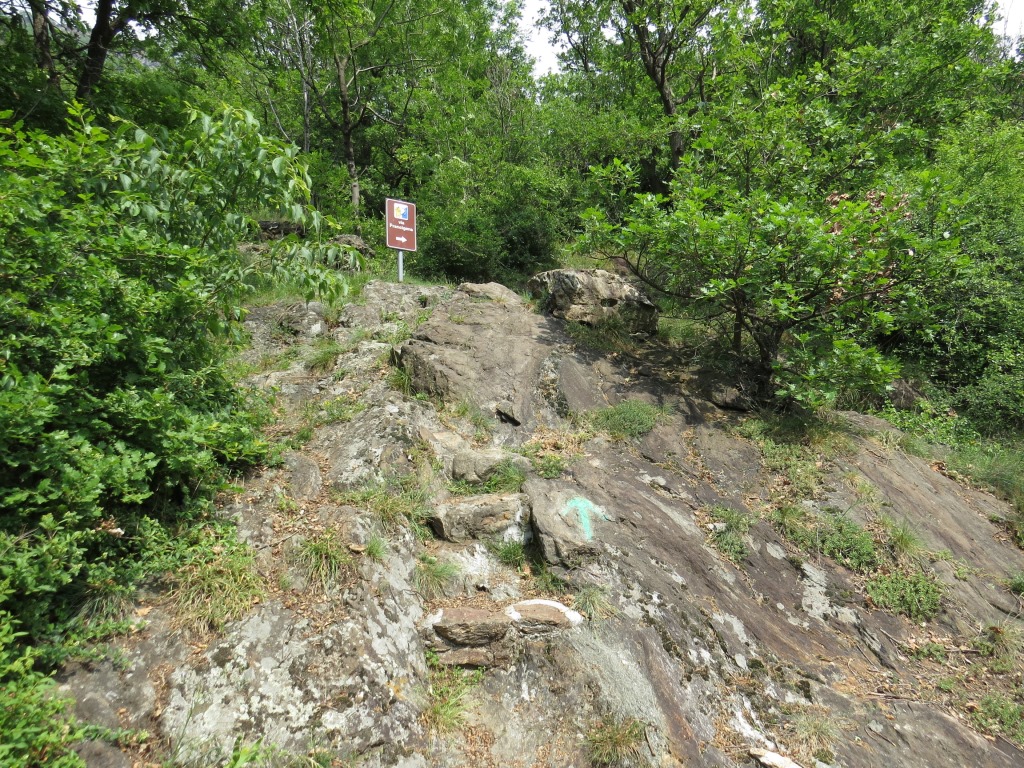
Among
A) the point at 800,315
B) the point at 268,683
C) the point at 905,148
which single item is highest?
the point at 905,148

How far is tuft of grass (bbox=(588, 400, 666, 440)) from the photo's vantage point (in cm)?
643

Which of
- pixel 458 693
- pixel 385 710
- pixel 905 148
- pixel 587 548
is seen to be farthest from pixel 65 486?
pixel 905 148

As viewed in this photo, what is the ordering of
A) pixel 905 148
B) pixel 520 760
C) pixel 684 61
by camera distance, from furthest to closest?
pixel 684 61
pixel 905 148
pixel 520 760

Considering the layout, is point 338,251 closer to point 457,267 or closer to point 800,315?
point 800,315

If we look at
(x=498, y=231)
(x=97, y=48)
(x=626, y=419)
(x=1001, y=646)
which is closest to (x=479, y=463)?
(x=626, y=419)

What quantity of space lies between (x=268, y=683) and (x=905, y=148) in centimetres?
1345

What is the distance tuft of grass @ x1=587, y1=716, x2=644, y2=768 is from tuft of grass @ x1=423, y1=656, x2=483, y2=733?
34.5 inches

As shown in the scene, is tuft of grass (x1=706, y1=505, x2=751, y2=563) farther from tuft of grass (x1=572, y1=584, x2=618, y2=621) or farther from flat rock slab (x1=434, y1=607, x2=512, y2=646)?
flat rock slab (x1=434, y1=607, x2=512, y2=646)

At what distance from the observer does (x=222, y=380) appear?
4371 mm

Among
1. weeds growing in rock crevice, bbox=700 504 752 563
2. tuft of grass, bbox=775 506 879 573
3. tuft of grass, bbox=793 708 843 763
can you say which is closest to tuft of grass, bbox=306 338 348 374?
weeds growing in rock crevice, bbox=700 504 752 563

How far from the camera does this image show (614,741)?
3371 millimetres

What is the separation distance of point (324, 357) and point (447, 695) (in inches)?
172

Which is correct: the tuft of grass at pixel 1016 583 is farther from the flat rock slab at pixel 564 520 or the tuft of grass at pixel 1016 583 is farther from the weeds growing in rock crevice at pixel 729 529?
the flat rock slab at pixel 564 520

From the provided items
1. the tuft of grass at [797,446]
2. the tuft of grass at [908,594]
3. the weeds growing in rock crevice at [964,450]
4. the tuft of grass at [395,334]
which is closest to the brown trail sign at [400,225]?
the tuft of grass at [395,334]
